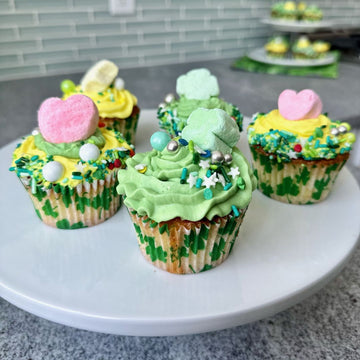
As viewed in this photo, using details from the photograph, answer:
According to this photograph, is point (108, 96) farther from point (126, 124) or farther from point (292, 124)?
point (292, 124)

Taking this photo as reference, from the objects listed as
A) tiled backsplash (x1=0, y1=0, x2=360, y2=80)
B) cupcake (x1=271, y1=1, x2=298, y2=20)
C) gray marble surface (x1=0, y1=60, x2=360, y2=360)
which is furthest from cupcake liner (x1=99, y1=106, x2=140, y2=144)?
cupcake (x1=271, y1=1, x2=298, y2=20)

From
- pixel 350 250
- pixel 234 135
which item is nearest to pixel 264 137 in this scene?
pixel 234 135

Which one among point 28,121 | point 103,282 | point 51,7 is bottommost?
point 28,121

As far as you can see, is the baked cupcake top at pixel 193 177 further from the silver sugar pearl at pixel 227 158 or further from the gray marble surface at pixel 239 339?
the gray marble surface at pixel 239 339

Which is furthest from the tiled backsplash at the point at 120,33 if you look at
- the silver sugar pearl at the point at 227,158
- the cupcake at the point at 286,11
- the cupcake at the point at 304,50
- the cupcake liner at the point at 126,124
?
the silver sugar pearl at the point at 227,158

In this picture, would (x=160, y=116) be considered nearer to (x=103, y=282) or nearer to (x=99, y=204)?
(x=99, y=204)

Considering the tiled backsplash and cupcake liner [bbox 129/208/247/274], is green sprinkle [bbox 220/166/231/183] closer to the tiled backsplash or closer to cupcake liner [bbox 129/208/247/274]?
cupcake liner [bbox 129/208/247/274]

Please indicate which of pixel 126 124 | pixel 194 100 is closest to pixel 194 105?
pixel 194 100
